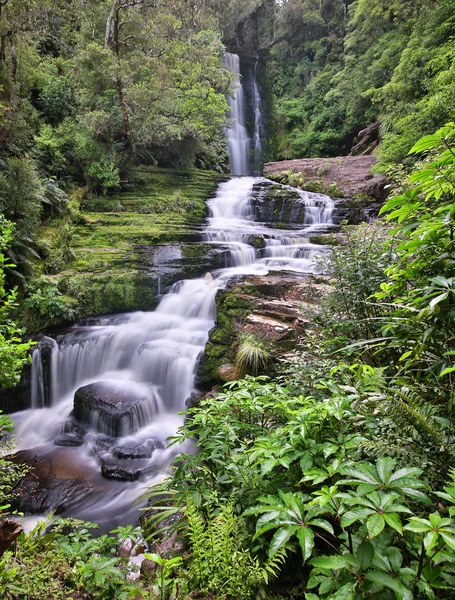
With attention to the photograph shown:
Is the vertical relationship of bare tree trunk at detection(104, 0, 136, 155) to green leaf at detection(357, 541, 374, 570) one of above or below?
above

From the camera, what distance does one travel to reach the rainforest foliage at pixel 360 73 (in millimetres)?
9820

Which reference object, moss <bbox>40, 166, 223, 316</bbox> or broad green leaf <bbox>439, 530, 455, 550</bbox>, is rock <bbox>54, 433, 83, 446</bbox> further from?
broad green leaf <bbox>439, 530, 455, 550</bbox>

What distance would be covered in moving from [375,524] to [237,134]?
26.1 meters

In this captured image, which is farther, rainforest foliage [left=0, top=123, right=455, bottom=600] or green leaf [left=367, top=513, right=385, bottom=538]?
rainforest foliage [left=0, top=123, right=455, bottom=600]

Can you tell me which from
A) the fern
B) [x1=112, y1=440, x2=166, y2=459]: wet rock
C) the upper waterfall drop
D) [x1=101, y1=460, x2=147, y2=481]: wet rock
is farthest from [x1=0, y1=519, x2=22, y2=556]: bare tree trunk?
the upper waterfall drop

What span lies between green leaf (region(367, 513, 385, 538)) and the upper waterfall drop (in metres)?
22.2

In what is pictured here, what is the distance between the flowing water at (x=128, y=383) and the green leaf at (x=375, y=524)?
3.23 metres

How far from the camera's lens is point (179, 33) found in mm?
13594

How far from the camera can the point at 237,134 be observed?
23.5 m

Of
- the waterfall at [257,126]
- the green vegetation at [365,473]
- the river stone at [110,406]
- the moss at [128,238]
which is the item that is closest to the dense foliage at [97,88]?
the moss at [128,238]

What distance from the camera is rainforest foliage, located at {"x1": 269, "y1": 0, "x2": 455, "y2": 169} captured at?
387 inches

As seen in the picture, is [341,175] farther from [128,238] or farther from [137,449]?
[137,449]

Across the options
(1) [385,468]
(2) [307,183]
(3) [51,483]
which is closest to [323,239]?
(2) [307,183]

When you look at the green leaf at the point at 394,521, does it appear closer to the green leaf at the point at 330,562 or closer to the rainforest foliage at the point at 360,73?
the green leaf at the point at 330,562
